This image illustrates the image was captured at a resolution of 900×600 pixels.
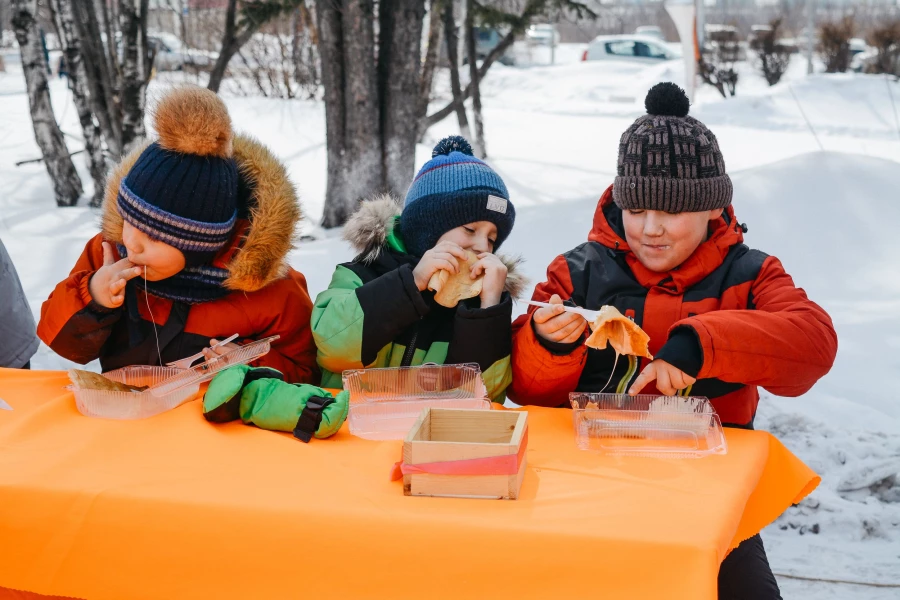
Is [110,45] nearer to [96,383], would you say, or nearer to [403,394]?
[96,383]

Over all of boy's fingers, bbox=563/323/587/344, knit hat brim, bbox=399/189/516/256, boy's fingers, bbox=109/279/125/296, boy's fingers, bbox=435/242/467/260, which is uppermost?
knit hat brim, bbox=399/189/516/256

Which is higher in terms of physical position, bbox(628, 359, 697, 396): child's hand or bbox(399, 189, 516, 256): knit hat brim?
bbox(399, 189, 516, 256): knit hat brim

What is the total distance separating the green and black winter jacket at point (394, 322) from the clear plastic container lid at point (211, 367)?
0.52 ft

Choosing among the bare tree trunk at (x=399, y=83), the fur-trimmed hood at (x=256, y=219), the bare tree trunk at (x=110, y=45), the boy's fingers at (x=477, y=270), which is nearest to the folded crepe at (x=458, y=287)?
the boy's fingers at (x=477, y=270)

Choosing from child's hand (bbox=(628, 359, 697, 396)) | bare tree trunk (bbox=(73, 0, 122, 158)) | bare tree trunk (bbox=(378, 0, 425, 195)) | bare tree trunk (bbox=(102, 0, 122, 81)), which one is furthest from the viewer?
bare tree trunk (bbox=(102, 0, 122, 81))

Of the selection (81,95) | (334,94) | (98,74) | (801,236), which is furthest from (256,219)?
(81,95)

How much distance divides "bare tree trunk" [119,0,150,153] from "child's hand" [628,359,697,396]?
18.5ft

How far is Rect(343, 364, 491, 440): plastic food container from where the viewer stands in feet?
6.04

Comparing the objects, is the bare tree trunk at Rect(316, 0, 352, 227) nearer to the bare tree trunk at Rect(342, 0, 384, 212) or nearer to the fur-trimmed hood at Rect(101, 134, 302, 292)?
the bare tree trunk at Rect(342, 0, 384, 212)

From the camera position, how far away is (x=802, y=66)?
23.3m

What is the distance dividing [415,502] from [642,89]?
1921 centimetres

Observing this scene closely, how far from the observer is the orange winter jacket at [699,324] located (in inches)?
70.9

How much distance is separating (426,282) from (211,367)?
56cm

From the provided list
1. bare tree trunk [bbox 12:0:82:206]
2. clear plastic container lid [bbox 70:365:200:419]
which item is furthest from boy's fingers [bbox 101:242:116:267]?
bare tree trunk [bbox 12:0:82:206]
